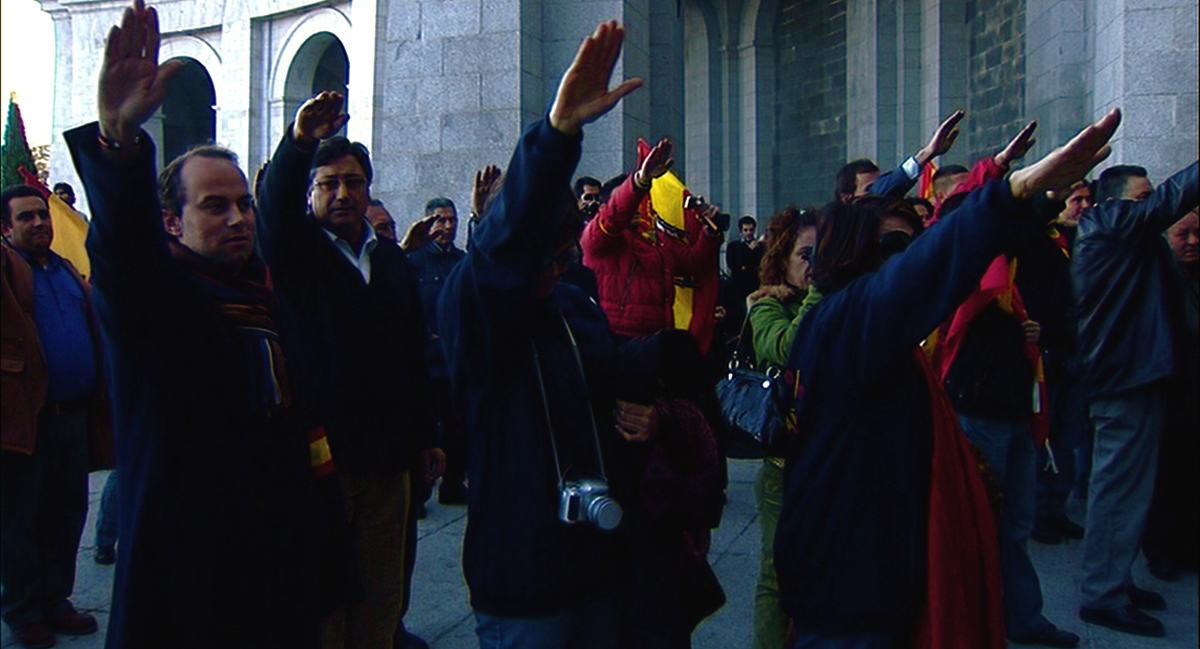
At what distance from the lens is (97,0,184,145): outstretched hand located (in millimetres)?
1951

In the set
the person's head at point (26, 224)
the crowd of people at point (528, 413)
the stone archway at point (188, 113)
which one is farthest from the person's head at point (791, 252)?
the stone archway at point (188, 113)

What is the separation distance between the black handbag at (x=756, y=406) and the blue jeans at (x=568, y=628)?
Answer: 0.75 metres

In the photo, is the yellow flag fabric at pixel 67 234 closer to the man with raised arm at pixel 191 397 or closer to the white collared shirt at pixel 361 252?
the white collared shirt at pixel 361 252

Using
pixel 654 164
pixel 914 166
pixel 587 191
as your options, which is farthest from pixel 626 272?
pixel 587 191

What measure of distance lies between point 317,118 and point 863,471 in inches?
73.0

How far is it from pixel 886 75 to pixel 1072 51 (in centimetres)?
680

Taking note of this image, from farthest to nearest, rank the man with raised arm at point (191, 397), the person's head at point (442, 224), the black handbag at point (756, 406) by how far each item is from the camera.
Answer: the person's head at point (442, 224) < the black handbag at point (756, 406) < the man with raised arm at point (191, 397)

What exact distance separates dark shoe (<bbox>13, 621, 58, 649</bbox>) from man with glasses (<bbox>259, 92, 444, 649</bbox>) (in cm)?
180

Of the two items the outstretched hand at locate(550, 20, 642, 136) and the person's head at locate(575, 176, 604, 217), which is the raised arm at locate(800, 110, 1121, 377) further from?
the person's head at locate(575, 176, 604, 217)

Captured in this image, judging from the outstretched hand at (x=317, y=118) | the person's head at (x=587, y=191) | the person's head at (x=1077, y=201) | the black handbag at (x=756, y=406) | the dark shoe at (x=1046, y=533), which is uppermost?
the person's head at (x=587, y=191)

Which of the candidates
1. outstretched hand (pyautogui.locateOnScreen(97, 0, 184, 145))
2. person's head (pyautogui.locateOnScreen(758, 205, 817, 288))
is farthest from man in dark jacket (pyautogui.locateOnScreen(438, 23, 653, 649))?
person's head (pyautogui.locateOnScreen(758, 205, 817, 288))

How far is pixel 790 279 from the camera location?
12.2 feet

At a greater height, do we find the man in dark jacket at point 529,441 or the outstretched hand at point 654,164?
the outstretched hand at point 654,164

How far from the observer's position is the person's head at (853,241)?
8.59 feet
